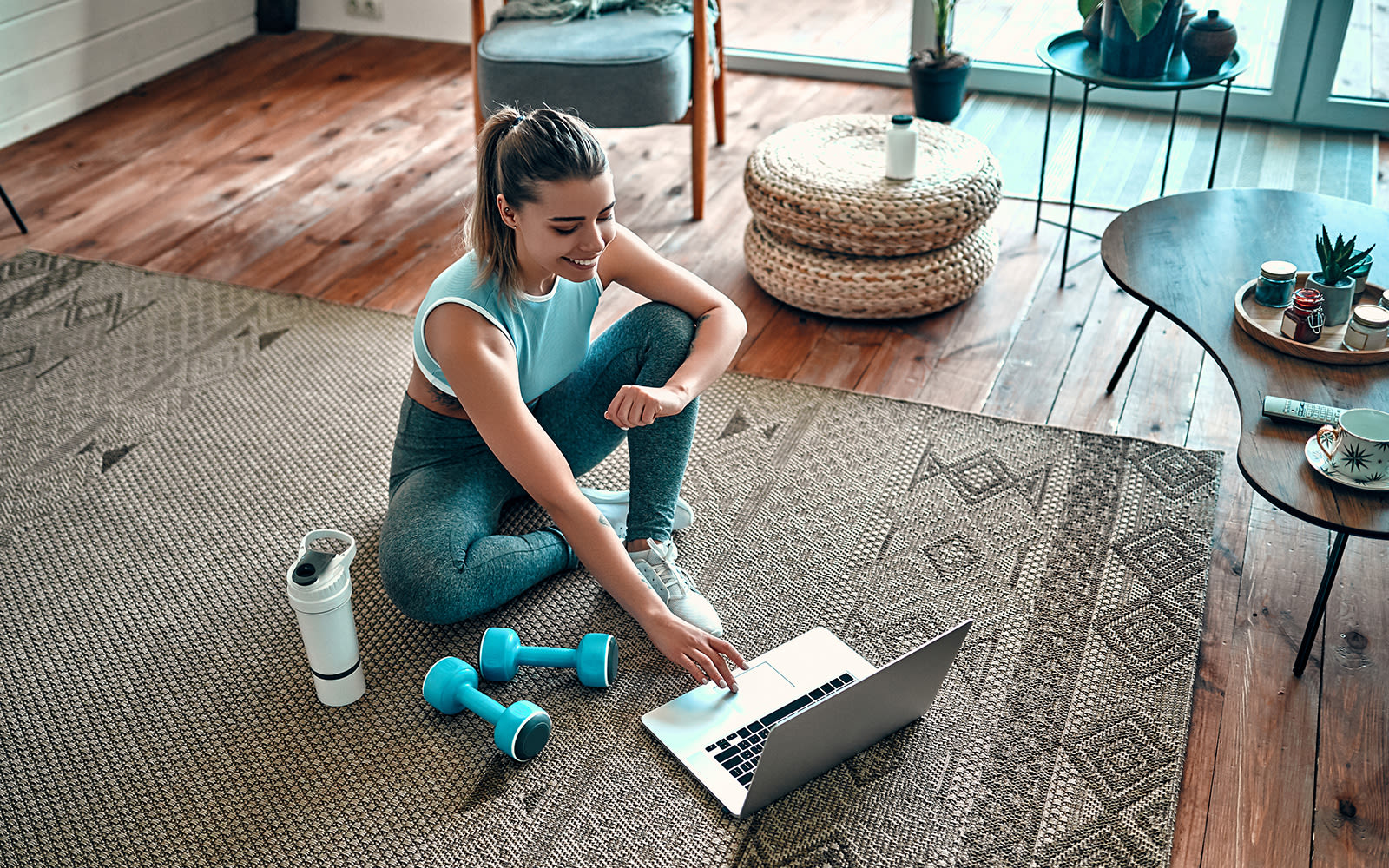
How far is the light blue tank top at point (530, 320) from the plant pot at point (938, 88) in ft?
6.29

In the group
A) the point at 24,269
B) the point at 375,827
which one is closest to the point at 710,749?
→ the point at 375,827

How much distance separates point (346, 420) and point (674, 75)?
3.84 feet

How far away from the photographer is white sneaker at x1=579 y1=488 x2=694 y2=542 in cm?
190

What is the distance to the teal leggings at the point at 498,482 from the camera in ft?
5.46

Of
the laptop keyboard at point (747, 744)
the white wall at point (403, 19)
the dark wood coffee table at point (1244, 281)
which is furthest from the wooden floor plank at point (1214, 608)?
the white wall at point (403, 19)

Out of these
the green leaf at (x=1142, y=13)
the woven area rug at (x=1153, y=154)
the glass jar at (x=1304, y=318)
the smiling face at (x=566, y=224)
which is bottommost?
the woven area rug at (x=1153, y=154)

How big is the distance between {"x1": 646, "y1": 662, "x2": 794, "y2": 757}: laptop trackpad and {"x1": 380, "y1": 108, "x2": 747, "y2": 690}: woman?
0.07 meters

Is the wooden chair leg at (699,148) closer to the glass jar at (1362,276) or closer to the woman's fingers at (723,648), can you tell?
the glass jar at (1362,276)

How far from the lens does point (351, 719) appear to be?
1.61 metres

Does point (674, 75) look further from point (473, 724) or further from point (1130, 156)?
point (473, 724)

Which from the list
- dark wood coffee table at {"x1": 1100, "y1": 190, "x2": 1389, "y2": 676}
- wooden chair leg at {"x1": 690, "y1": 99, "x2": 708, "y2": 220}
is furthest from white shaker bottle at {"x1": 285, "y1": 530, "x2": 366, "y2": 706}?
wooden chair leg at {"x1": 690, "y1": 99, "x2": 708, "y2": 220}

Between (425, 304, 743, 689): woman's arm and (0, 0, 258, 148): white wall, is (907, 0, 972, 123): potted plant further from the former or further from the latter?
→ (0, 0, 258, 148): white wall

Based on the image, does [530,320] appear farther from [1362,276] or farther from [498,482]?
[1362,276]

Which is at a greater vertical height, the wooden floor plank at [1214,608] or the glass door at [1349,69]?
the glass door at [1349,69]
